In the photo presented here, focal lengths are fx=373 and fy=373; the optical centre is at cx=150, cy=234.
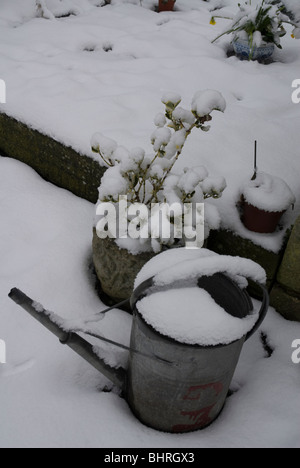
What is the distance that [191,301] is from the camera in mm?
1140

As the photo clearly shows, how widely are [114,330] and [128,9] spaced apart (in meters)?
3.62

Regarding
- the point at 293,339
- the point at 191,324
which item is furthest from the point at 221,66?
the point at 191,324

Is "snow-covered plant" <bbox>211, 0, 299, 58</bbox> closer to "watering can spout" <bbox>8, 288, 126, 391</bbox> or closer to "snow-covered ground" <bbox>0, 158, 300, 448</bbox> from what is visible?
"snow-covered ground" <bbox>0, 158, 300, 448</bbox>

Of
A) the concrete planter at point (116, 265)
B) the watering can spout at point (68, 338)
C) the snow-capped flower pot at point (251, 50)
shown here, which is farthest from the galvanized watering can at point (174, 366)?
the snow-capped flower pot at point (251, 50)

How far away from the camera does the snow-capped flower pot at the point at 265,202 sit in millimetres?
1588

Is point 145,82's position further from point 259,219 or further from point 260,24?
point 259,219

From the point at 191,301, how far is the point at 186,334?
122mm

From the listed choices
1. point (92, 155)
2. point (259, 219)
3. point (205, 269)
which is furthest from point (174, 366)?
point (92, 155)

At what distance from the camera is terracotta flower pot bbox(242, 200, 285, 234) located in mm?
1610

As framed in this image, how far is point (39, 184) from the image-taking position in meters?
2.43

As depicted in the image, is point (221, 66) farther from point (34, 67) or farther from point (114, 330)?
point (114, 330)

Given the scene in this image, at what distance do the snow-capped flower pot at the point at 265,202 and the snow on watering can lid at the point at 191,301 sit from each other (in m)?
0.50

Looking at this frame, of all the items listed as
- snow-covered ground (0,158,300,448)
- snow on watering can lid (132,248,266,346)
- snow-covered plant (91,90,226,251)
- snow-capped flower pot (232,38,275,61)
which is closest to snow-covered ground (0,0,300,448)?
snow-covered ground (0,158,300,448)

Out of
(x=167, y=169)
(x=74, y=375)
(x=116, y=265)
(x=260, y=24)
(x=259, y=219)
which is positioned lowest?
(x=74, y=375)
